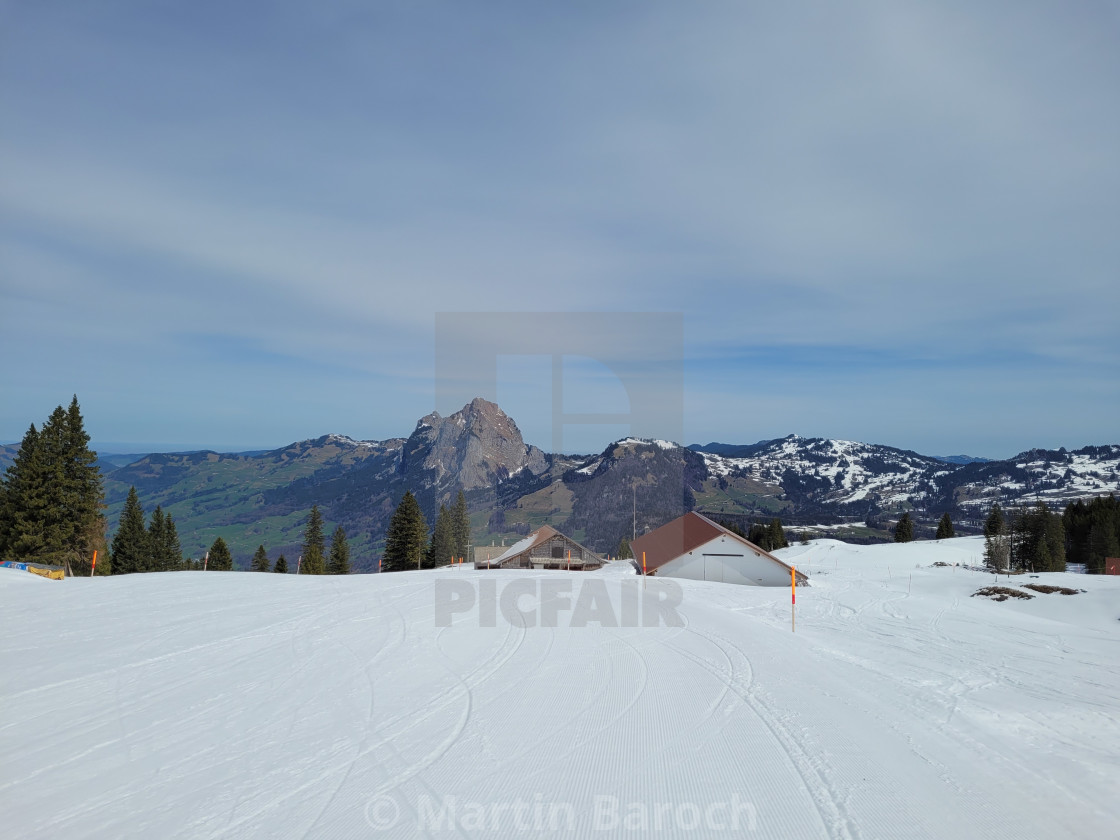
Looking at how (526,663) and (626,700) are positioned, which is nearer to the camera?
(626,700)

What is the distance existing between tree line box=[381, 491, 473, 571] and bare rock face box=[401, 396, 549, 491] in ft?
70.8

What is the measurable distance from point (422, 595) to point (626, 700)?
1059cm

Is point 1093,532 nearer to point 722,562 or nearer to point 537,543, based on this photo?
point 722,562

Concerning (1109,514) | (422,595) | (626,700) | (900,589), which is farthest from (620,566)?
(1109,514)

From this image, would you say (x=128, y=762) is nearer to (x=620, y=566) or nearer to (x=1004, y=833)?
(x=1004, y=833)

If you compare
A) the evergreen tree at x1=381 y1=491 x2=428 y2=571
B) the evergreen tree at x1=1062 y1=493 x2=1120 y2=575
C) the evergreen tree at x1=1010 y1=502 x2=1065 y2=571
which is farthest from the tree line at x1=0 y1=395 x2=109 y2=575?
the evergreen tree at x1=1062 y1=493 x2=1120 y2=575

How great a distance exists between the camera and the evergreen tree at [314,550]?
5078 cm

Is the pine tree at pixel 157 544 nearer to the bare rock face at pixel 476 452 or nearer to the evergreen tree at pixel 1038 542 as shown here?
the bare rock face at pixel 476 452

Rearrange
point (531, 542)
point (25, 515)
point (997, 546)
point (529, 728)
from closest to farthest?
1. point (529, 728)
2. point (25, 515)
3. point (531, 542)
4. point (997, 546)

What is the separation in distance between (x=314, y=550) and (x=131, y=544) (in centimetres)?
1359

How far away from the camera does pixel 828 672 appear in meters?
10.6

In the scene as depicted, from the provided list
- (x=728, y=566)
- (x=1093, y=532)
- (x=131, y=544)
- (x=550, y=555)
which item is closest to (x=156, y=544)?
(x=131, y=544)

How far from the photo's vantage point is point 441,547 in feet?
163

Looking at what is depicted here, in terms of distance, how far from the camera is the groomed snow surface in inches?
209
